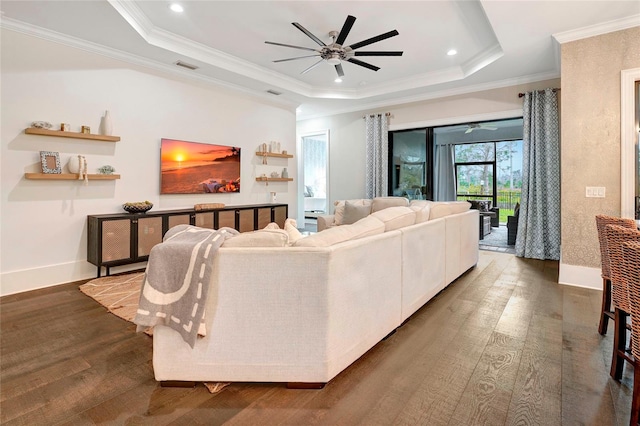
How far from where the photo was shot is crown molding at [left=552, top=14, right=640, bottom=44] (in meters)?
3.28

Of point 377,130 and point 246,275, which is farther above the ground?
point 377,130

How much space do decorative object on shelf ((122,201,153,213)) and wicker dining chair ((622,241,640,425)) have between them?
4.53 metres

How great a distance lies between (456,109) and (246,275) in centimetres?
558

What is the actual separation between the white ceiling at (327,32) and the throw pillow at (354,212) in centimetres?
225

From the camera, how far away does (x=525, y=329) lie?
246cm

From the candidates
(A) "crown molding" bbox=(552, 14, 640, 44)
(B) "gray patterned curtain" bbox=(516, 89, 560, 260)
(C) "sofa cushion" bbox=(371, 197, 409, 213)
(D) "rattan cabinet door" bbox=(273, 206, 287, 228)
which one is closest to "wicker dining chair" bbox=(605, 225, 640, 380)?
(A) "crown molding" bbox=(552, 14, 640, 44)

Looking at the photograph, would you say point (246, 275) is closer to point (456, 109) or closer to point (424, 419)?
point (424, 419)

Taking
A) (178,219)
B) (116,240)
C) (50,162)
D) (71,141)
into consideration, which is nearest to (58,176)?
(50,162)

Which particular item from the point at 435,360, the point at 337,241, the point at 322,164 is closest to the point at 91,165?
the point at 337,241

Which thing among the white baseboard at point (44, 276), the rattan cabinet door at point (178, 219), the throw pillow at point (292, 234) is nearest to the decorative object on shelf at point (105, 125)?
the rattan cabinet door at point (178, 219)

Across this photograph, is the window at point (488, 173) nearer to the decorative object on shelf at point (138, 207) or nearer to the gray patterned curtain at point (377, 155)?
the gray patterned curtain at point (377, 155)

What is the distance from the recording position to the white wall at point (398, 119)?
5.35 metres

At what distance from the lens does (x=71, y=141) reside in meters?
3.75

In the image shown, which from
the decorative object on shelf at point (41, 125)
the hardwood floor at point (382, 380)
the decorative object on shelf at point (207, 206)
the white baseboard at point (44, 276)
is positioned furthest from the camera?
the decorative object on shelf at point (207, 206)
